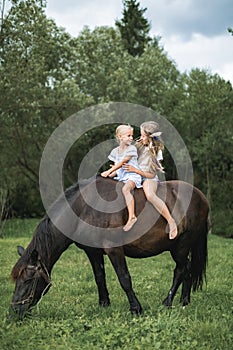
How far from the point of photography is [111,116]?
18156mm

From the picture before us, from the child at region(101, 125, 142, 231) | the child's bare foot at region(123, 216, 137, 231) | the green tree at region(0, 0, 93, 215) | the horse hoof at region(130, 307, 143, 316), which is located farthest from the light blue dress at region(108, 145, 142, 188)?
the green tree at region(0, 0, 93, 215)

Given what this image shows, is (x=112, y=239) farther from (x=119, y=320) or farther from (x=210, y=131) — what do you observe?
(x=210, y=131)

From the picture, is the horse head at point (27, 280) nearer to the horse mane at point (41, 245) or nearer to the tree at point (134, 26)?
the horse mane at point (41, 245)

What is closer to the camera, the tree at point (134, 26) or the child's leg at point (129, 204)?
the child's leg at point (129, 204)

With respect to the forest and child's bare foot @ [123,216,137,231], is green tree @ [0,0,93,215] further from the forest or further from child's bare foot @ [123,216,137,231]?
child's bare foot @ [123,216,137,231]

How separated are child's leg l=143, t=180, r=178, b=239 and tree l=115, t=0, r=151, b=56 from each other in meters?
29.0

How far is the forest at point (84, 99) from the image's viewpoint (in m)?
16.4

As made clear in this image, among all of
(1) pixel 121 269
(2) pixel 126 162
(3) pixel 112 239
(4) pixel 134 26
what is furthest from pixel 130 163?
(4) pixel 134 26

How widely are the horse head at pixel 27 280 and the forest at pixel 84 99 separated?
11.3 meters

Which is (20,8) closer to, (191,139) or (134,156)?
(191,139)

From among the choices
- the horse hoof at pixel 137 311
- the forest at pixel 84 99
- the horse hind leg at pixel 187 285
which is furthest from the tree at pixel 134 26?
the horse hoof at pixel 137 311

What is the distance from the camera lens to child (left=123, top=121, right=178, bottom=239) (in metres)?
5.54

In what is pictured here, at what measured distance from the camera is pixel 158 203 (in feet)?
18.1

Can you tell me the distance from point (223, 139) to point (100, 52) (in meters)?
7.00
